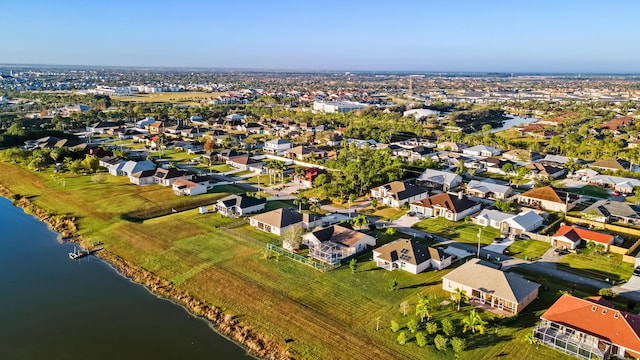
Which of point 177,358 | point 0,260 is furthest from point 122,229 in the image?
point 177,358

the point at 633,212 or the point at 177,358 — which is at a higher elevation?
the point at 633,212

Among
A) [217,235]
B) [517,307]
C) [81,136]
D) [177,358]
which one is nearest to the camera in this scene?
[177,358]

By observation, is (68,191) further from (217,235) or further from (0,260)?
(217,235)

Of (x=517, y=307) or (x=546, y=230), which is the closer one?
(x=517, y=307)

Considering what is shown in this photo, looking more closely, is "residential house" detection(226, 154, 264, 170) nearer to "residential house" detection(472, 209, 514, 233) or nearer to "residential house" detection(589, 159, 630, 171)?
"residential house" detection(472, 209, 514, 233)

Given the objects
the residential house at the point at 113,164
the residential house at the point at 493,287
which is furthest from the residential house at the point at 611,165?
the residential house at the point at 113,164

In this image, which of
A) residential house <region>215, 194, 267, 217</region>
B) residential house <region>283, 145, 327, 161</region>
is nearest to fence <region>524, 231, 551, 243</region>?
residential house <region>215, 194, 267, 217</region>

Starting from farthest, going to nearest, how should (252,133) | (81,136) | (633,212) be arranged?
(252,133) < (81,136) < (633,212)
